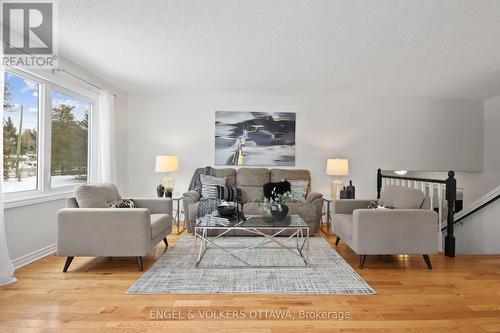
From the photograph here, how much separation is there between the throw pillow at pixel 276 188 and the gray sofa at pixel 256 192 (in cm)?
11

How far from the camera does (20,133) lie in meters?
3.28

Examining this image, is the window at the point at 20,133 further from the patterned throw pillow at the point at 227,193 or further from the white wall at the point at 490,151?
the white wall at the point at 490,151

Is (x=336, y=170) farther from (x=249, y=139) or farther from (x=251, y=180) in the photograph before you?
(x=249, y=139)

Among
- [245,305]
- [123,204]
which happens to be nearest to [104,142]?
[123,204]

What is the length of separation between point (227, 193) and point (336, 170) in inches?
73.7

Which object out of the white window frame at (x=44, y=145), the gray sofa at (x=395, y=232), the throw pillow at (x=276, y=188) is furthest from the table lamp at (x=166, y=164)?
the gray sofa at (x=395, y=232)

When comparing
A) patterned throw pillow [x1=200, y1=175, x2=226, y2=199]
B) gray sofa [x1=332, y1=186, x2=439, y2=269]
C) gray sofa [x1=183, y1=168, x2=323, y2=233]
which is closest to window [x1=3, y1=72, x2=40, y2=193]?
gray sofa [x1=183, y1=168, x2=323, y2=233]

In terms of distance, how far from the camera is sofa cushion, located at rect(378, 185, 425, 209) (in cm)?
325

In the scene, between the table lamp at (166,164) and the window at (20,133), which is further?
the table lamp at (166,164)

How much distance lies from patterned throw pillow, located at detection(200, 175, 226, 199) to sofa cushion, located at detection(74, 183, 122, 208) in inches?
61.0

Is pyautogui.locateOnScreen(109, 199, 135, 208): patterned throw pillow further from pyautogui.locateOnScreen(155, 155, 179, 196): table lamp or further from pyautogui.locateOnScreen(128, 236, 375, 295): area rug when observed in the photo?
pyautogui.locateOnScreen(155, 155, 179, 196): table lamp

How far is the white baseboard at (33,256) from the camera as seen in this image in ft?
9.96

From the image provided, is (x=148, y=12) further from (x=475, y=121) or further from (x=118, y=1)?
(x=475, y=121)

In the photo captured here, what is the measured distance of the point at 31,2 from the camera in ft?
8.20
